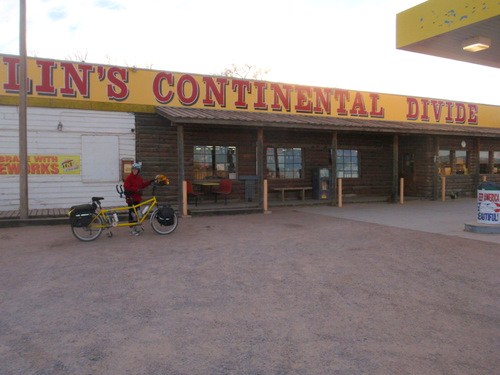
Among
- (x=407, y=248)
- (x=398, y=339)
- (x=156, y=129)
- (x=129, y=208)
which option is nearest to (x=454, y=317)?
(x=398, y=339)

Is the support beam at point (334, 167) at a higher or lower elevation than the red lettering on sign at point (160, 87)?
lower

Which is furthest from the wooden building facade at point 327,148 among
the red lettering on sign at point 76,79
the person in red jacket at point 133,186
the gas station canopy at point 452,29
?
the gas station canopy at point 452,29

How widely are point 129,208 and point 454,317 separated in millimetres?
7099

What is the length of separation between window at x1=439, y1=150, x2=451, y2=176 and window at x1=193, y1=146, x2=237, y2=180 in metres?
10.5

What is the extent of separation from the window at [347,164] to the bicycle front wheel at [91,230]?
39.4 feet

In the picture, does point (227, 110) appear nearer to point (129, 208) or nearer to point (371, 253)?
point (129, 208)

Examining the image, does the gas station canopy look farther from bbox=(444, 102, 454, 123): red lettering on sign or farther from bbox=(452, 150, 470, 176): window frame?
bbox=(452, 150, 470, 176): window frame

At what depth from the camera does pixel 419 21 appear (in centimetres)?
798

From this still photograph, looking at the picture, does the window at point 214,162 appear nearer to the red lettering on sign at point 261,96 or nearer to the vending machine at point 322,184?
the red lettering on sign at point 261,96

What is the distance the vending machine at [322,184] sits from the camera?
672 inches

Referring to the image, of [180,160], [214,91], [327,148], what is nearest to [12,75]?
[180,160]

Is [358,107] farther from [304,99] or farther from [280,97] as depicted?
[280,97]

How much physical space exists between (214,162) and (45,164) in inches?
224

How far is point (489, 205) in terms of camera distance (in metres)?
9.92
